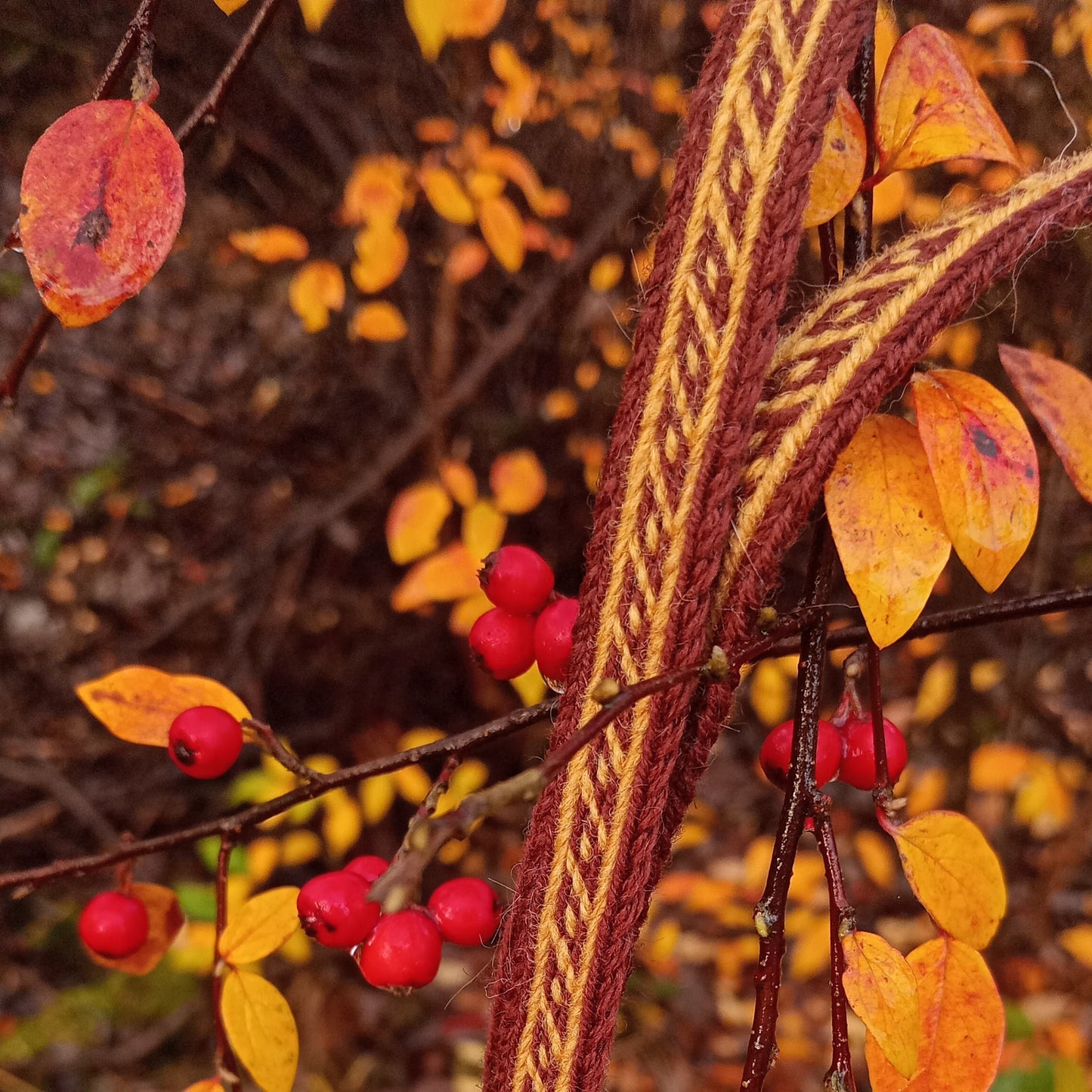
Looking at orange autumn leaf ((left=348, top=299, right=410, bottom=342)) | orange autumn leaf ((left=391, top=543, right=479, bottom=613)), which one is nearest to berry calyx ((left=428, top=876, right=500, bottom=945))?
orange autumn leaf ((left=391, top=543, right=479, bottom=613))

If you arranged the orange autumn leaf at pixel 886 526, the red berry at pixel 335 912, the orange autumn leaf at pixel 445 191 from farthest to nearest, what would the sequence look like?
1. the orange autumn leaf at pixel 445 191
2. the red berry at pixel 335 912
3. the orange autumn leaf at pixel 886 526

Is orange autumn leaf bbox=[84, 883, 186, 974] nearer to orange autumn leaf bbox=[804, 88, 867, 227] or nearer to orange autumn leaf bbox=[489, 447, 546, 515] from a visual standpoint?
orange autumn leaf bbox=[804, 88, 867, 227]

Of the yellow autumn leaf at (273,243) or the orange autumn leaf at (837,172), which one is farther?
the yellow autumn leaf at (273,243)

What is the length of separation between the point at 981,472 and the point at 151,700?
13.7 inches

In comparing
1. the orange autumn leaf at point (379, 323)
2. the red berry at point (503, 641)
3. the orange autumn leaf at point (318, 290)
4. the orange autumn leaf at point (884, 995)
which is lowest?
the orange autumn leaf at point (884, 995)

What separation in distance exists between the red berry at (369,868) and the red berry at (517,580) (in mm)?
125

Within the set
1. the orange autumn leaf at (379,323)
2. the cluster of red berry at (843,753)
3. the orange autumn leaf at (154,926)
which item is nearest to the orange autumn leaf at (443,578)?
the orange autumn leaf at (379,323)

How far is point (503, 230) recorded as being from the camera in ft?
2.90

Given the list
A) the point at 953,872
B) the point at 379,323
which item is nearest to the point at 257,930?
the point at 953,872

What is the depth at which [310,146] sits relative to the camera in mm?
853

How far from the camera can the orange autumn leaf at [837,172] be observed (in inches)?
9.7

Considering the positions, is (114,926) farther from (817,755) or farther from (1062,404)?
(1062,404)

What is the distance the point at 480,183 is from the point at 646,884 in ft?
2.53

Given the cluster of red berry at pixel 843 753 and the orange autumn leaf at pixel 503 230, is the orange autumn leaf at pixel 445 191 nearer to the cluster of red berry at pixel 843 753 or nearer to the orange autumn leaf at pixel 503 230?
the orange autumn leaf at pixel 503 230
